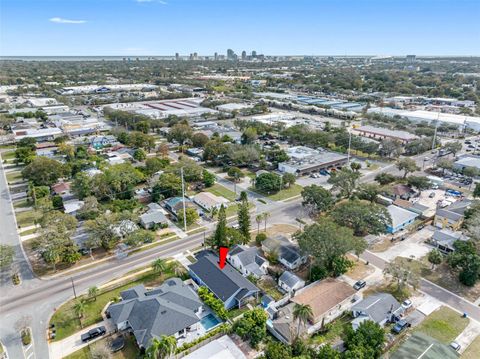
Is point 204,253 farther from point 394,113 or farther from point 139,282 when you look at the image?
point 394,113

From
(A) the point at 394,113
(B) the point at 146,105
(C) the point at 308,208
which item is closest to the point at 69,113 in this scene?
(B) the point at 146,105

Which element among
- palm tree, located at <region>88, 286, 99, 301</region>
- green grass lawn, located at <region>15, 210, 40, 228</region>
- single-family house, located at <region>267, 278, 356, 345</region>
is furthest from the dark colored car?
green grass lawn, located at <region>15, 210, 40, 228</region>

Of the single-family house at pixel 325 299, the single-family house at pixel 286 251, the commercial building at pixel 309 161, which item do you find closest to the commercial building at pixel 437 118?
the commercial building at pixel 309 161

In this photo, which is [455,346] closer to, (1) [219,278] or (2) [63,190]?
(1) [219,278]

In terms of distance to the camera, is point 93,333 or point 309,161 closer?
point 93,333

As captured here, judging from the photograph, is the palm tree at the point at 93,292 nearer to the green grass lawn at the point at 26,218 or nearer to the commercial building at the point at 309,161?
the green grass lawn at the point at 26,218

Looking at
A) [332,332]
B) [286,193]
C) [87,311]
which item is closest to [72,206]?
[87,311]
